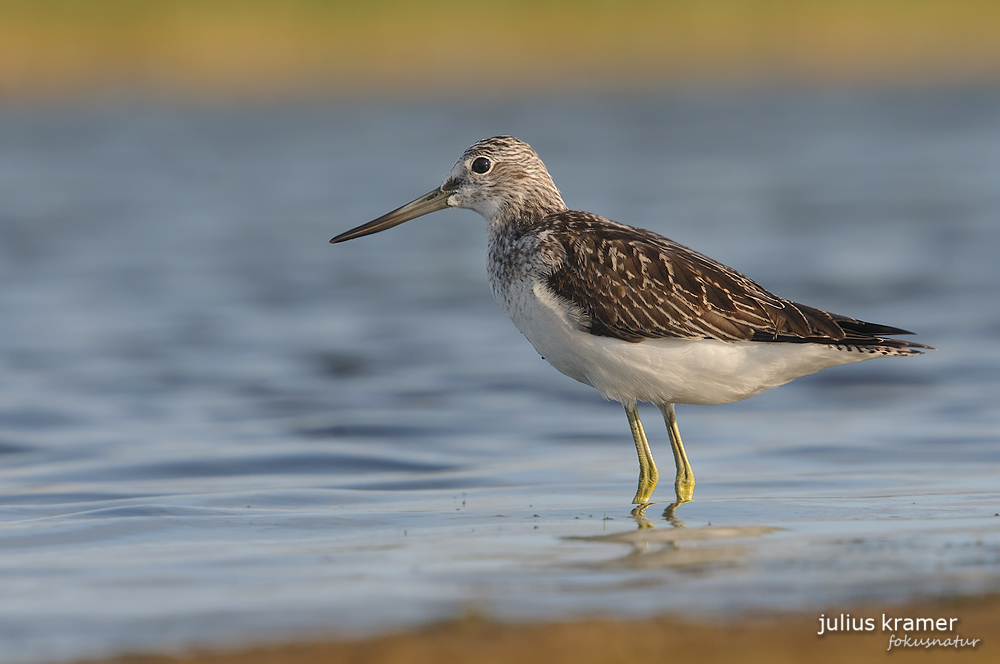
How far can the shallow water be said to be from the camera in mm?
5754

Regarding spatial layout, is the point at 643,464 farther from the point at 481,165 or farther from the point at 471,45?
the point at 471,45

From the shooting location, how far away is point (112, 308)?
16.5 meters

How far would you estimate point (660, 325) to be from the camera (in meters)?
7.93

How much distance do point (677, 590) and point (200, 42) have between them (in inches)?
1627

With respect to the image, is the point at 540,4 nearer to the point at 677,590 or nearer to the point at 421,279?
the point at 421,279

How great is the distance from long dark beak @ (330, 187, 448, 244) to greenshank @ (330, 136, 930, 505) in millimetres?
1289

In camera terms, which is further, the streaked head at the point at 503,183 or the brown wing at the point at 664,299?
the streaked head at the point at 503,183

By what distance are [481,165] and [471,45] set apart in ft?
135

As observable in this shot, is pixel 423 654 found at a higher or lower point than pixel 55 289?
lower

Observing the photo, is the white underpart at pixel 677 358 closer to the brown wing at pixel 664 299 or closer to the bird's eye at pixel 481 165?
the brown wing at pixel 664 299

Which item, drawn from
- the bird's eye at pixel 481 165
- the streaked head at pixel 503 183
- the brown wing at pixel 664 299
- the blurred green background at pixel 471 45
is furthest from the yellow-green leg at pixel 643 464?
the blurred green background at pixel 471 45

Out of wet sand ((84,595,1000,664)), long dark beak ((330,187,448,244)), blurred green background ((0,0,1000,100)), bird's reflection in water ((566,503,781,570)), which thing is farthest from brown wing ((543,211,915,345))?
blurred green background ((0,0,1000,100))

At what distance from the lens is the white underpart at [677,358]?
7906 millimetres

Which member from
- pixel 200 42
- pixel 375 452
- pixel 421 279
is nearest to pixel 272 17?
pixel 200 42
